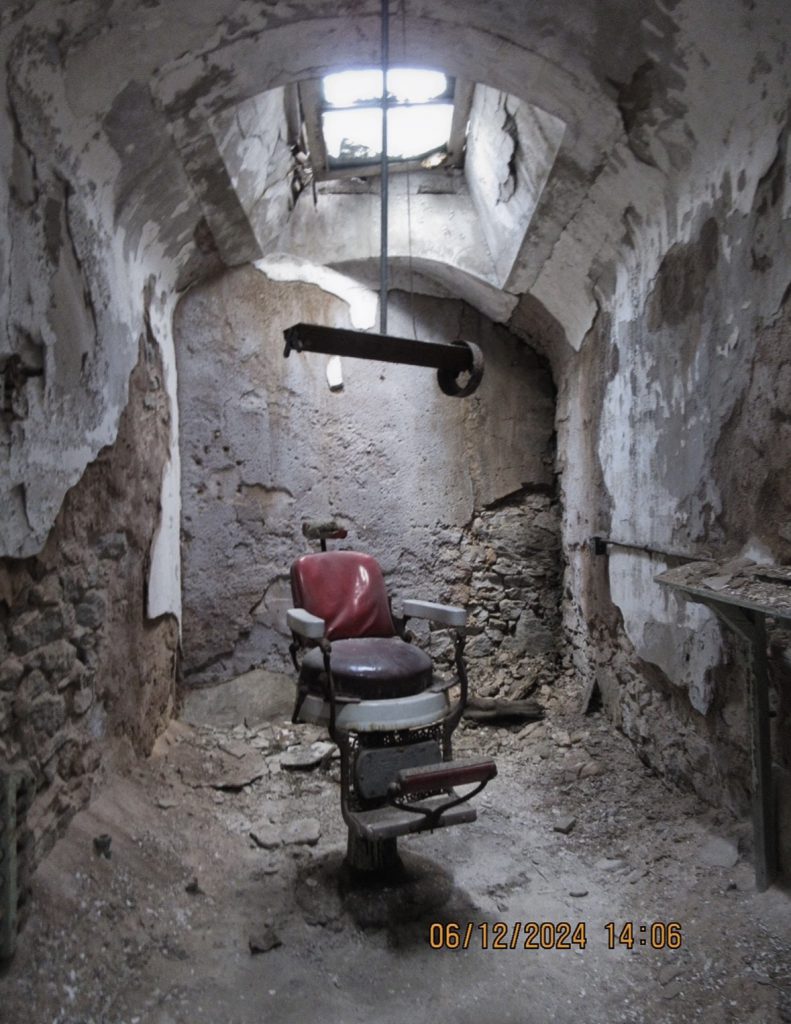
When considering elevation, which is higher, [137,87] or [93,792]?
[137,87]

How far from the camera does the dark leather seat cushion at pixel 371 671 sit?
6.56 ft

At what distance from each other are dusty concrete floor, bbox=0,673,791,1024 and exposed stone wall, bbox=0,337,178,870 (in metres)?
0.18

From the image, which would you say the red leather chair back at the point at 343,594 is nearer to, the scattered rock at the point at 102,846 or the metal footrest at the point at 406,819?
the metal footrest at the point at 406,819

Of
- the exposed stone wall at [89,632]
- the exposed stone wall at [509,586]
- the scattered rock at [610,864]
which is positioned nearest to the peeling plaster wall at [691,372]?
the scattered rock at [610,864]

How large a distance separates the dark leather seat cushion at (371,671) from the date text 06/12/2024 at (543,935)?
0.65 m

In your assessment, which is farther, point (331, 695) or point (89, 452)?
point (89, 452)

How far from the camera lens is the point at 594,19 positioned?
1960 mm

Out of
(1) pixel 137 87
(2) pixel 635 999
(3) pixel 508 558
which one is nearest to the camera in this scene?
(2) pixel 635 999

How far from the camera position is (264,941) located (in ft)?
5.94

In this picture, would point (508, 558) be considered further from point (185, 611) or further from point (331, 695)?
point (331, 695)

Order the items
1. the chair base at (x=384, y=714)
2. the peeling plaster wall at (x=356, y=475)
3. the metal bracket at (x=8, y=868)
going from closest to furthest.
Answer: the metal bracket at (x=8, y=868)
the chair base at (x=384, y=714)
the peeling plaster wall at (x=356, y=475)

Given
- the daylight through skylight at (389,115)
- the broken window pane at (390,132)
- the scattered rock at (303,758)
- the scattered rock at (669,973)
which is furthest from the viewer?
the broken window pane at (390,132)

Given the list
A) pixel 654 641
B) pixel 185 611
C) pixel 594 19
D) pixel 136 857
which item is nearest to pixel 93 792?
pixel 136 857

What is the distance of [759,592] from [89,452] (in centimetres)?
205
